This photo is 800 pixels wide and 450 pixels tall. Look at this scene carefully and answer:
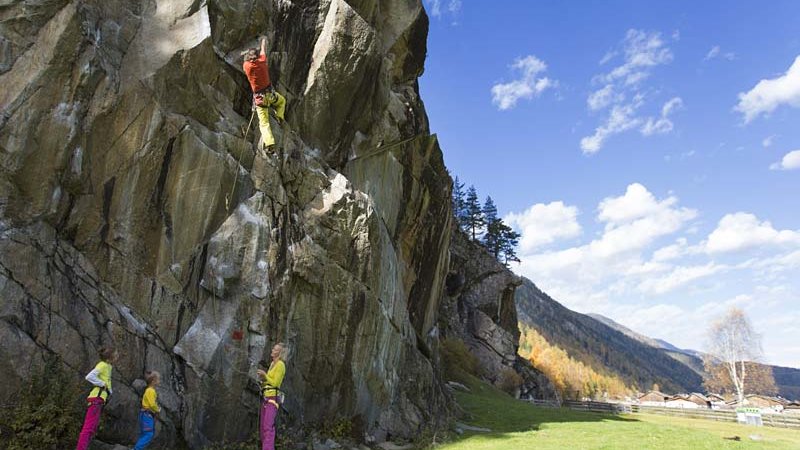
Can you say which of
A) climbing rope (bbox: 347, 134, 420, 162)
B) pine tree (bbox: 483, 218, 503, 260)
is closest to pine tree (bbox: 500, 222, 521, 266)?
pine tree (bbox: 483, 218, 503, 260)

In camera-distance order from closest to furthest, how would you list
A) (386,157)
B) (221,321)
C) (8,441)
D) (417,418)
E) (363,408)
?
(8,441) → (221,321) → (363,408) → (417,418) → (386,157)

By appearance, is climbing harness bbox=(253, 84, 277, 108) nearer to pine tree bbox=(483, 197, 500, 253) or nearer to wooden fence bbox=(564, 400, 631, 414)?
wooden fence bbox=(564, 400, 631, 414)

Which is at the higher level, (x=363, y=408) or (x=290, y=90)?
(x=290, y=90)

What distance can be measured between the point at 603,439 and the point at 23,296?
1903 centimetres

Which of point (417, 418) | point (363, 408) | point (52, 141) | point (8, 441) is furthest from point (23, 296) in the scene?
point (417, 418)

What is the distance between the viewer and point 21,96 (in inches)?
463

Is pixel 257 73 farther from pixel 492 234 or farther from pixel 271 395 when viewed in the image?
pixel 492 234

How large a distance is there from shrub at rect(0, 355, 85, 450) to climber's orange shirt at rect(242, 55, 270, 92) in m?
9.65

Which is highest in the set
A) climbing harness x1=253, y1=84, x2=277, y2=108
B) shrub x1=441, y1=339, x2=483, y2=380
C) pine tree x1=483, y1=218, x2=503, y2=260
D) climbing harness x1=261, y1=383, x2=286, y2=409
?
pine tree x1=483, y1=218, x2=503, y2=260

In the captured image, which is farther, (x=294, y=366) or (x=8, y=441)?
(x=294, y=366)

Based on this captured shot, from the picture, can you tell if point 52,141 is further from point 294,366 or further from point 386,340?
point 386,340

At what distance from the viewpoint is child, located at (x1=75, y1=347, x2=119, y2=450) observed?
10.2 metres

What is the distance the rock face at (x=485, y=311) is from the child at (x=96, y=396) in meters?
50.3

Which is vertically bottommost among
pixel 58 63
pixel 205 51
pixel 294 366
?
pixel 294 366
